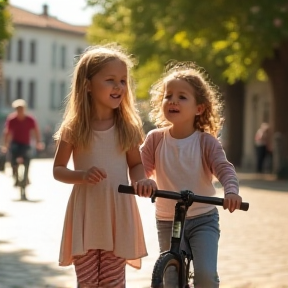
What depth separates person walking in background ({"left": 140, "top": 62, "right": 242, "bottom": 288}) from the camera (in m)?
6.75

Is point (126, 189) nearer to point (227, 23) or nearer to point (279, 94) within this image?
point (227, 23)

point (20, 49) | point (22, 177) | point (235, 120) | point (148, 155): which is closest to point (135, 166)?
point (148, 155)

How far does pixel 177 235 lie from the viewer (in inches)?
246

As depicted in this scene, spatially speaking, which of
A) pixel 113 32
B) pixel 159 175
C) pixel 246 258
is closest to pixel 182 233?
pixel 159 175

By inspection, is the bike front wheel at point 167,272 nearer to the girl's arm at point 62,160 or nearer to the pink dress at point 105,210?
the pink dress at point 105,210

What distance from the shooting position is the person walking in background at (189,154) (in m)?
6.75

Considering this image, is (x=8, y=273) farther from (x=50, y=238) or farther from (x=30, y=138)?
(x=30, y=138)

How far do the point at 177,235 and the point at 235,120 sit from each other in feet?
143

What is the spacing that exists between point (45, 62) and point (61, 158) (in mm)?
101038

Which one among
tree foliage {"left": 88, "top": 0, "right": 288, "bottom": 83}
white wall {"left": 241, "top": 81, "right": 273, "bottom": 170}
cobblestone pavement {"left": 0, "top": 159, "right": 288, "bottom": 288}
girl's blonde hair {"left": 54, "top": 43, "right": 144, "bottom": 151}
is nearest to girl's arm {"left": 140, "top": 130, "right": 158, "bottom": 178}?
girl's blonde hair {"left": 54, "top": 43, "right": 144, "bottom": 151}

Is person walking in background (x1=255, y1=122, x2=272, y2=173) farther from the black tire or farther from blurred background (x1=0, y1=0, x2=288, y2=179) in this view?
the black tire

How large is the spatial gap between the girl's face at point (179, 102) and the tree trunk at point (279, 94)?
31.0 metres

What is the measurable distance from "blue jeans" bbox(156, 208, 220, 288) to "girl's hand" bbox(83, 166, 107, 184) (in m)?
0.69

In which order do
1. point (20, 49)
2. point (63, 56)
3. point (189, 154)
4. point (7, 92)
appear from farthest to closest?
point (63, 56) < point (20, 49) < point (7, 92) < point (189, 154)
